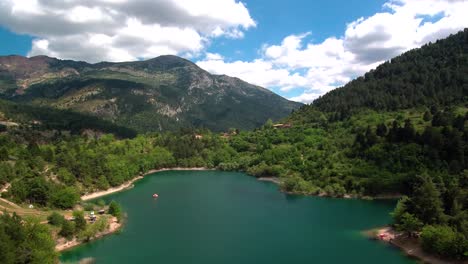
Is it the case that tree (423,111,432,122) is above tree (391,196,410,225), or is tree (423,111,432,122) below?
above

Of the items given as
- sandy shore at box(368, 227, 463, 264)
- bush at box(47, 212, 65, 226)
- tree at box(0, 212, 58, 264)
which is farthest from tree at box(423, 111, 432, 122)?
tree at box(0, 212, 58, 264)

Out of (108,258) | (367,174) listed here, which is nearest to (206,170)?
(367,174)

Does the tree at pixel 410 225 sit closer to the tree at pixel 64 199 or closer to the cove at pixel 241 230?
the cove at pixel 241 230

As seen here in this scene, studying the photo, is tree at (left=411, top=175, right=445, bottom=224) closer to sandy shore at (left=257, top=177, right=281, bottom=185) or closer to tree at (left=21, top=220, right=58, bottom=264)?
tree at (left=21, top=220, right=58, bottom=264)

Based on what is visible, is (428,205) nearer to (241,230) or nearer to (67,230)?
(241,230)

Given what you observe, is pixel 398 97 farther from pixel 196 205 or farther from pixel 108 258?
pixel 108 258

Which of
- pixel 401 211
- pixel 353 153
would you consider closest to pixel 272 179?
pixel 353 153

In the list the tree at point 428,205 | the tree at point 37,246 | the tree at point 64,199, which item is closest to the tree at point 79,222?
the tree at point 37,246
